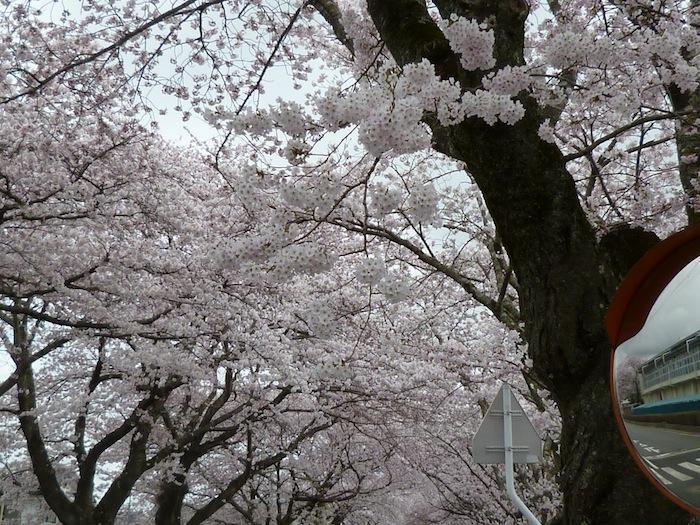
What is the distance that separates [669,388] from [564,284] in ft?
4.84

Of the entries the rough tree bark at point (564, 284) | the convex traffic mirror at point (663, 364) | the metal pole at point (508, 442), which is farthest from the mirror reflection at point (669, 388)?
the metal pole at point (508, 442)

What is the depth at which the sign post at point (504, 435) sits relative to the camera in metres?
4.77

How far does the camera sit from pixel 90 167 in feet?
26.3

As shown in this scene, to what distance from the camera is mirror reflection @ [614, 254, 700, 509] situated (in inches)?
38.5

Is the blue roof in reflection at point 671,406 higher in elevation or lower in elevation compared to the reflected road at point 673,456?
higher

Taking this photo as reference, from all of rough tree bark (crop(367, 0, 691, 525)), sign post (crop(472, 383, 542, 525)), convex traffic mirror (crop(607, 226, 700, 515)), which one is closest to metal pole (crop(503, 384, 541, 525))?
sign post (crop(472, 383, 542, 525))

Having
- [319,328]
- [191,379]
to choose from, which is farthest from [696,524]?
[191,379]

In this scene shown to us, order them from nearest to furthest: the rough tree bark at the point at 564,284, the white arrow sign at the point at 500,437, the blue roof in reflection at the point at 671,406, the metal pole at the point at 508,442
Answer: the blue roof in reflection at the point at 671,406 → the rough tree bark at the point at 564,284 → the metal pole at the point at 508,442 → the white arrow sign at the point at 500,437

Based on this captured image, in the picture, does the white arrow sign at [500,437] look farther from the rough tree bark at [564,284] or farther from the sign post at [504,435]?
the rough tree bark at [564,284]

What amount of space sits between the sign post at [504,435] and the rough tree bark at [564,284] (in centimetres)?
232

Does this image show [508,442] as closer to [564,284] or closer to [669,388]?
[564,284]

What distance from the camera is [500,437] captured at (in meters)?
4.86

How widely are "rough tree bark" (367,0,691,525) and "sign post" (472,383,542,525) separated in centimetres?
232

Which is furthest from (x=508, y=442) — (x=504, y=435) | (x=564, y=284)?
(x=564, y=284)
